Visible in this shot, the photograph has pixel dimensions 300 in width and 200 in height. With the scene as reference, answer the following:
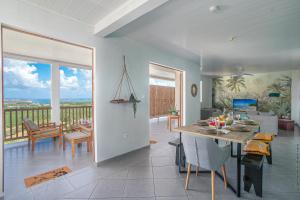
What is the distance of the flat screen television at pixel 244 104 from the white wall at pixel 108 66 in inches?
225

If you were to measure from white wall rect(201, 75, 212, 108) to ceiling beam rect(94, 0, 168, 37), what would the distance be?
7.43 m

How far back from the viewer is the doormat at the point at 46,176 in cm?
226

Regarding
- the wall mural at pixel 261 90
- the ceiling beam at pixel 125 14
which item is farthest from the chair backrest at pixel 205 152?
the wall mural at pixel 261 90

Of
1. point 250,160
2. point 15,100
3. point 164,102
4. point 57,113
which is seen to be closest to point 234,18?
point 250,160

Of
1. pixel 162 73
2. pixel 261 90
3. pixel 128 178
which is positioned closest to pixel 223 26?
pixel 128 178

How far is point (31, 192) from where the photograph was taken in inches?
80.5

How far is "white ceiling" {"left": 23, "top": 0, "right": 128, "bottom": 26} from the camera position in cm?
201

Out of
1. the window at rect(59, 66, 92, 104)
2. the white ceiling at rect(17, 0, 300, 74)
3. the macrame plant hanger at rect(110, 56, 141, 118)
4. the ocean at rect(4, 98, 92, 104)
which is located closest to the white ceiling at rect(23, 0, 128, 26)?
the white ceiling at rect(17, 0, 300, 74)

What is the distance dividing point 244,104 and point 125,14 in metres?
8.04

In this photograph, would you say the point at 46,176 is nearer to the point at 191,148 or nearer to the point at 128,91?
the point at 128,91

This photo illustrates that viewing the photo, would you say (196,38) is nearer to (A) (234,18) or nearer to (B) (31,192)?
(A) (234,18)

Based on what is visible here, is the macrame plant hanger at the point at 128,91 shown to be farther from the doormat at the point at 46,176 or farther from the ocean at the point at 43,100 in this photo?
the ocean at the point at 43,100

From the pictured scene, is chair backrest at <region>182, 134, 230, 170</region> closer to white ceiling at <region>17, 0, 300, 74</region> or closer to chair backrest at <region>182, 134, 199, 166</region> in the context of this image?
chair backrest at <region>182, 134, 199, 166</region>

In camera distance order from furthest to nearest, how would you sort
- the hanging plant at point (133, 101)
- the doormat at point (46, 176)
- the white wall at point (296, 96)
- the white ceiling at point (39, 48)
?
the white wall at point (296, 96)
the white ceiling at point (39, 48)
the hanging plant at point (133, 101)
the doormat at point (46, 176)
